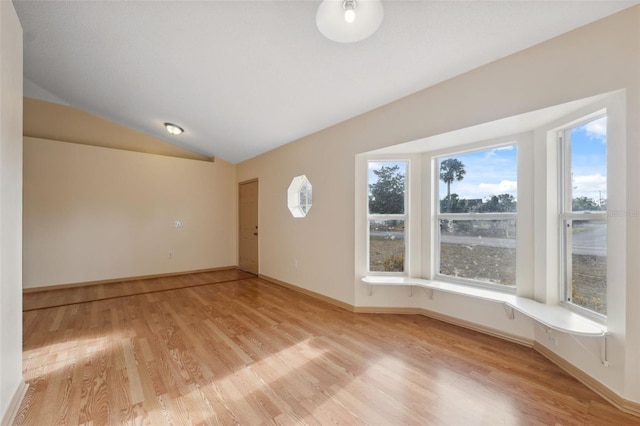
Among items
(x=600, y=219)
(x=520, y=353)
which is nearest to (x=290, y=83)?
(x=600, y=219)

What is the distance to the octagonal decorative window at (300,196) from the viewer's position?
4230 mm

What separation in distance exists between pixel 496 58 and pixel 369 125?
1.39 metres

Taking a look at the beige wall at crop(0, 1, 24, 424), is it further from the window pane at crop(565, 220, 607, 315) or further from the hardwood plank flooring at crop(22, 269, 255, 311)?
the window pane at crop(565, 220, 607, 315)

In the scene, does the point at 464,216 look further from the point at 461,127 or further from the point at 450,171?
the point at 461,127

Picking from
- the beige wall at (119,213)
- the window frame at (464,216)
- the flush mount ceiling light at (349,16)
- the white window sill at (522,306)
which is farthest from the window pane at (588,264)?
the beige wall at (119,213)

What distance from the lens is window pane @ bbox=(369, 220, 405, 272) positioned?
11.4 ft

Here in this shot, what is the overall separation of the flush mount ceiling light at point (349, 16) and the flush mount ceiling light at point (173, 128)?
395 centimetres

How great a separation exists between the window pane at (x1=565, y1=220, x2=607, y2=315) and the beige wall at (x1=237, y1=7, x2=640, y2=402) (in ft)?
1.02

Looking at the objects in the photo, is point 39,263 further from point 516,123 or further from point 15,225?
point 516,123

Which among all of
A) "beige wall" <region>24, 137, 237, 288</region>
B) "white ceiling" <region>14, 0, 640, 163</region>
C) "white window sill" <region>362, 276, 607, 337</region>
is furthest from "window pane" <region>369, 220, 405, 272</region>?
"beige wall" <region>24, 137, 237, 288</region>

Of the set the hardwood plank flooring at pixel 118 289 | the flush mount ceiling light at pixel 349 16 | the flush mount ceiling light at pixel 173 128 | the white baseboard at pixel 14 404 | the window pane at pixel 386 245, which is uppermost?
the flush mount ceiling light at pixel 173 128

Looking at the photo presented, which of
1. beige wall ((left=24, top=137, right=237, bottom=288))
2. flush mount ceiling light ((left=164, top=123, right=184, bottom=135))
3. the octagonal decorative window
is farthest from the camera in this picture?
flush mount ceiling light ((left=164, top=123, right=184, bottom=135))

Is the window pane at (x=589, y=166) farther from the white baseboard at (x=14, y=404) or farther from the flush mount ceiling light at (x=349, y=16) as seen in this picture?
the white baseboard at (x=14, y=404)

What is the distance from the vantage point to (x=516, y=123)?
7.79 ft
